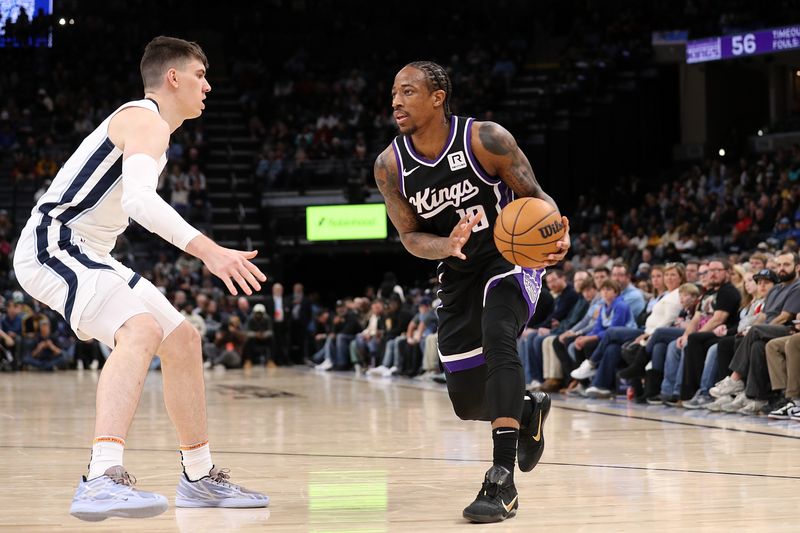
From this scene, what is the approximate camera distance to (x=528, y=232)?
451 cm

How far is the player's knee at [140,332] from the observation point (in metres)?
4.10

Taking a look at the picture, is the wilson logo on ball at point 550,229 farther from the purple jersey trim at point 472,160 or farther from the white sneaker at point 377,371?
the white sneaker at point 377,371

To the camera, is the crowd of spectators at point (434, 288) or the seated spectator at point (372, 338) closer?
the crowd of spectators at point (434, 288)

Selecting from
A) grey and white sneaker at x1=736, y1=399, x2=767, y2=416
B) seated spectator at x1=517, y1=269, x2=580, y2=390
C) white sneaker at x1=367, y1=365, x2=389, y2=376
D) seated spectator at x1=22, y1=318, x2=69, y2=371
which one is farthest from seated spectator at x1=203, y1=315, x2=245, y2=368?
grey and white sneaker at x1=736, y1=399, x2=767, y2=416

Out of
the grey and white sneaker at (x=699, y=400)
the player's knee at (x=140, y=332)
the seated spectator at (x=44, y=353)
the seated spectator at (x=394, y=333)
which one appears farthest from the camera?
the seated spectator at (x=44, y=353)

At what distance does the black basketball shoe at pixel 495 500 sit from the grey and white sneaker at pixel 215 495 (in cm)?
94

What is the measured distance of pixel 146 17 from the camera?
2953 centimetres

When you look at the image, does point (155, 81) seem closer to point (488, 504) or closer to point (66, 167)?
point (66, 167)

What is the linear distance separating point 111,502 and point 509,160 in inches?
85.5

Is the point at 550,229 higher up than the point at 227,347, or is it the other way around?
the point at 550,229

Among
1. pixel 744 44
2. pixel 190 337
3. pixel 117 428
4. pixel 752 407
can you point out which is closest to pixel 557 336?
pixel 752 407

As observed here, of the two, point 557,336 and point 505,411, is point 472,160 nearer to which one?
point 505,411

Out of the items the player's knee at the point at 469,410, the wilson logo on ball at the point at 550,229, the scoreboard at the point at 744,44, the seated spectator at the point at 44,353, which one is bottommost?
the seated spectator at the point at 44,353

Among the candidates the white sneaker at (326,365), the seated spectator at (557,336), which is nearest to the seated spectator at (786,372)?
the seated spectator at (557,336)
